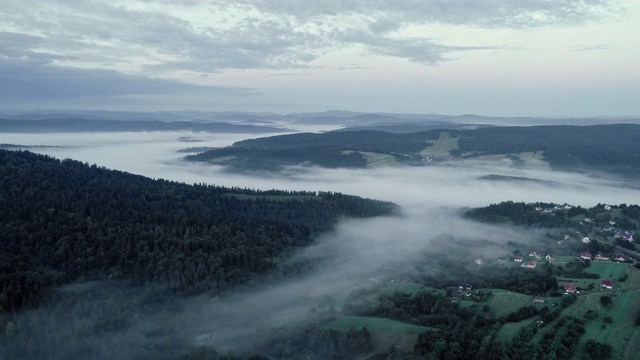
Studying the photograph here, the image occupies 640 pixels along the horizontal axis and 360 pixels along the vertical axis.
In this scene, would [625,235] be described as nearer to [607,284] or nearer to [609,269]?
[609,269]

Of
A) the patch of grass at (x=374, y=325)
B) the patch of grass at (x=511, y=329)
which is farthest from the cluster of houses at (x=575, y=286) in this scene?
the patch of grass at (x=374, y=325)

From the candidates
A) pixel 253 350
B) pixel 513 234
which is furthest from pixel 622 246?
pixel 253 350

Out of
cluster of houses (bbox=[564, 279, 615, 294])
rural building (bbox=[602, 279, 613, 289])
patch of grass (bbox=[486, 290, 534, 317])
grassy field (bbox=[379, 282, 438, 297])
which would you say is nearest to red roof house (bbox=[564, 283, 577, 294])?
cluster of houses (bbox=[564, 279, 615, 294])

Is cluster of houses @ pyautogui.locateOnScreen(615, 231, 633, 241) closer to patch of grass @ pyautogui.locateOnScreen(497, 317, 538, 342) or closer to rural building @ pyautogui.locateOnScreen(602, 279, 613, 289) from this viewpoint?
rural building @ pyautogui.locateOnScreen(602, 279, 613, 289)

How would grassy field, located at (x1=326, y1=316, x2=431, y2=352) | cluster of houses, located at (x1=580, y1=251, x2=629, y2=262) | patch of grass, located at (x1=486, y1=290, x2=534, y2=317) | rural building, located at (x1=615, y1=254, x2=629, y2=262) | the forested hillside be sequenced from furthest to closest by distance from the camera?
1. cluster of houses, located at (x1=580, y1=251, x2=629, y2=262)
2. rural building, located at (x1=615, y1=254, x2=629, y2=262)
3. the forested hillside
4. patch of grass, located at (x1=486, y1=290, x2=534, y2=317)
5. grassy field, located at (x1=326, y1=316, x2=431, y2=352)

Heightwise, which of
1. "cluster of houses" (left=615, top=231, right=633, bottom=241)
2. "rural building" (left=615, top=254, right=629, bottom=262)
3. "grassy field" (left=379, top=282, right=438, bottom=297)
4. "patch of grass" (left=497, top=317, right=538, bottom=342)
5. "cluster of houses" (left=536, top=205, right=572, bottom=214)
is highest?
"cluster of houses" (left=536, top=205, right=572, bottom=214)

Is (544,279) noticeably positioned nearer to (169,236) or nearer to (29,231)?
(169,236)

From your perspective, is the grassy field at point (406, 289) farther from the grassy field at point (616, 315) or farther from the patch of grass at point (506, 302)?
the grassy field at point (616, 315)

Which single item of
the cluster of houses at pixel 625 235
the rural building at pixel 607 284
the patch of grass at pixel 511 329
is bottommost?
the patch of grass at pixel 511 329
